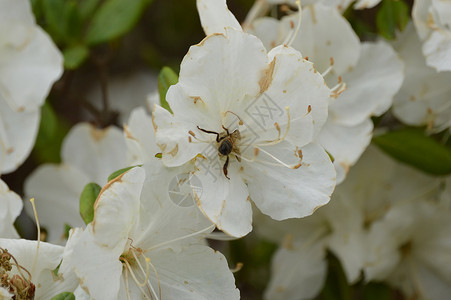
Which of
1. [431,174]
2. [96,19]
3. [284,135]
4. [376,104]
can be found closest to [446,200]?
[431,174]

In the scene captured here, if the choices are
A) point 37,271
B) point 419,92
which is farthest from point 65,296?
point 419,92

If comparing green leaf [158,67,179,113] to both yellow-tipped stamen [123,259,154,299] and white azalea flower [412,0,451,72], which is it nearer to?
yellow-tipped stamen [123,259,154,299]

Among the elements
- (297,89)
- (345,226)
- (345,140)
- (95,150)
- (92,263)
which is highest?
(297,89)

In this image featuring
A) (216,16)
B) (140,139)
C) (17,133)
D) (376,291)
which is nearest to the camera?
(216,16)

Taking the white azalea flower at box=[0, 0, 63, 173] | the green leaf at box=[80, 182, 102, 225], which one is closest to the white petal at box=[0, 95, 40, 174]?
the white azalea flower at box=[0, 0, 63, 173]

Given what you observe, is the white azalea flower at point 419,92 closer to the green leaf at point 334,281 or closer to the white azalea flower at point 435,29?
the white azalea flower at point 435,29

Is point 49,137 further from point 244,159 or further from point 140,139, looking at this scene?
point 244,159

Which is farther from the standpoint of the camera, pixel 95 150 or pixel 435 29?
pixel 95 150
